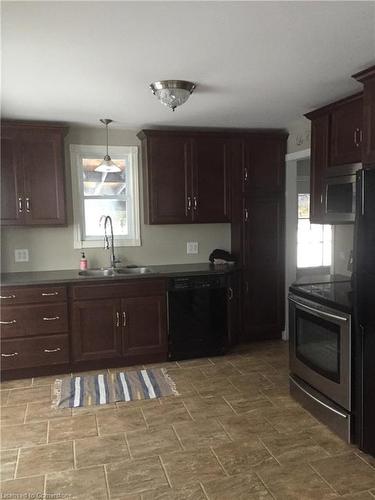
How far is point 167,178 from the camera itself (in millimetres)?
4195

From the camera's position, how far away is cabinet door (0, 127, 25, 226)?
3.74 m

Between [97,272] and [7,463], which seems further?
[97,272]

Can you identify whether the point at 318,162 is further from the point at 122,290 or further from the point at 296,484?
the point at 296,484

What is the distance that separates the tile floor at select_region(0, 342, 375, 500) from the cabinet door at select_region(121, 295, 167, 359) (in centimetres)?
58

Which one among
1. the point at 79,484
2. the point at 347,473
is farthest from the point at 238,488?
the point at 79,484

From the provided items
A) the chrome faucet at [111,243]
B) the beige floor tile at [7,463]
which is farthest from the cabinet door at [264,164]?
the beige floor tile at [7,463]

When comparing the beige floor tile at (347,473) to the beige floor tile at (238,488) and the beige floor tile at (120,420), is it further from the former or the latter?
the beige floor tile at (120,420)

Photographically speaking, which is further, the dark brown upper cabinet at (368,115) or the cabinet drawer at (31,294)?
the cabinet drawer at (31,294)

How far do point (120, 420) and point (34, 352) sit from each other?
118 cm

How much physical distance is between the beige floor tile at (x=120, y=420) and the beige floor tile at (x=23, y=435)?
385mm

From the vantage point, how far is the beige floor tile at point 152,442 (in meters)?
2.56

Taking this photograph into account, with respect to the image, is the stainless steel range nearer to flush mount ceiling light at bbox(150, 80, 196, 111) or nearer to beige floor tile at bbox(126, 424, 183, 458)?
beige floor tile at bbox(126, 424, 183, 458)

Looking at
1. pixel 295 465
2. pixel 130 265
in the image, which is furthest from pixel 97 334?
pixel 295 465

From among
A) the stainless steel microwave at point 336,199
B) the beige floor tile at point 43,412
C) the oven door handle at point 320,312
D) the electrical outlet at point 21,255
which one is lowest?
the beige floor tile at point 43,412
